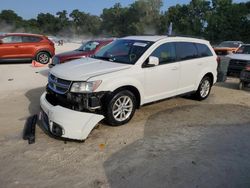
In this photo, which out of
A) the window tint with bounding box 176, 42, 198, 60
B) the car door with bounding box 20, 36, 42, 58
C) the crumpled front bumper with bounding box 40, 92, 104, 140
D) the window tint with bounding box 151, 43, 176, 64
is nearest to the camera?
the crumpled front bumper with bounding box 40, 92, 104, 140

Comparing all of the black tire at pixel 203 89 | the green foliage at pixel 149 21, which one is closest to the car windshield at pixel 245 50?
the black tire at pixel 203 89

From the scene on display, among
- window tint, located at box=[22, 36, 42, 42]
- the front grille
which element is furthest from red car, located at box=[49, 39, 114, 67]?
the front grille

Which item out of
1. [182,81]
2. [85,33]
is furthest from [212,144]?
[85,33]

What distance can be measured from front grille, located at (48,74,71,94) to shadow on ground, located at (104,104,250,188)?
5.12 ft

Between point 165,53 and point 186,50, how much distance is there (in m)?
0.81

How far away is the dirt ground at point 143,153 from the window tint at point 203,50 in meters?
1.47

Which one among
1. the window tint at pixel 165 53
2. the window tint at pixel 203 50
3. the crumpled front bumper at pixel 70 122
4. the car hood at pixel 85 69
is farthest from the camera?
the window tint at pixel 203 50

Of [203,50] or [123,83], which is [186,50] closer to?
[203,50]

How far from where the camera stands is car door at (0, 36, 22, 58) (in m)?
15.1

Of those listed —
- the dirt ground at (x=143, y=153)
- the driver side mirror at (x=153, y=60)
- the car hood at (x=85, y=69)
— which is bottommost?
the dirt ground at (x=143, y=153)

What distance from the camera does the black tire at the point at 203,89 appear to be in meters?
7.80

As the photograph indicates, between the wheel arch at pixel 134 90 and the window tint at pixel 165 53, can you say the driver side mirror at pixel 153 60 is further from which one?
the wheel arch at pixel 134 90

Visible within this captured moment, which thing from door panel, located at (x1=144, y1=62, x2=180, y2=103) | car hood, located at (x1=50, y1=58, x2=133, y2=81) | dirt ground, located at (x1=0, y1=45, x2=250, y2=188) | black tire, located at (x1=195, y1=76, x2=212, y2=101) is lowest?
Answer: dirt ground, located at (x1=0, y1=45, x2=250, y2=188)

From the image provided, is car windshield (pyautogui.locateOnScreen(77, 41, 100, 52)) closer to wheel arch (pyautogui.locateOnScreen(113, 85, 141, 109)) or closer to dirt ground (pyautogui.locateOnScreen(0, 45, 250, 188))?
dirt ground (pyautogui.locateOnScreen(0, 45, 250, 188))
